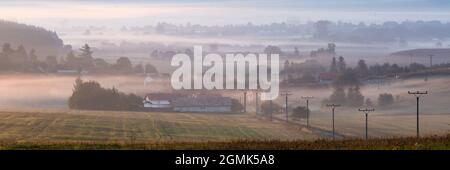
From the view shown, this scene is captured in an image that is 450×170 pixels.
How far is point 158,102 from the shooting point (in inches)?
3743

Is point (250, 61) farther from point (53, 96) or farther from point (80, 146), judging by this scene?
point (80, 146)

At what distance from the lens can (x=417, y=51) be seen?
19525 cm

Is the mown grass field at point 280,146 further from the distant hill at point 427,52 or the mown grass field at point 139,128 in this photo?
the distant hill at point 427,52

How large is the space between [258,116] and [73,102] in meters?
28.6

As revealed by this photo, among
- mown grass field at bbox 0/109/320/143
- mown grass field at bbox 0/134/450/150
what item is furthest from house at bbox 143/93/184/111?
mown grass field at bbox 0/134/450/150

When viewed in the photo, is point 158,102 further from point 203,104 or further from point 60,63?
point 60,63

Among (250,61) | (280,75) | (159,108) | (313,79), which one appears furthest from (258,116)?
(250,61)

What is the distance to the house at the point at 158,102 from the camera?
301ft

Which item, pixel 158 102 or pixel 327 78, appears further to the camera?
pixel 327 78

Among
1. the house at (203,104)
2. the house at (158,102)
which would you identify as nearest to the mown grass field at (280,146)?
the house at (158,102)

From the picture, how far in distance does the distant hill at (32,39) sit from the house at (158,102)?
73.3m

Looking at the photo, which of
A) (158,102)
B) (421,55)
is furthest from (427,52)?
(158,102)

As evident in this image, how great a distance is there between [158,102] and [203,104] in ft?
20.6

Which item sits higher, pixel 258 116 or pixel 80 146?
pixel 80 146
